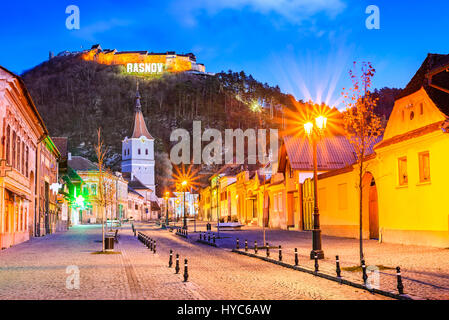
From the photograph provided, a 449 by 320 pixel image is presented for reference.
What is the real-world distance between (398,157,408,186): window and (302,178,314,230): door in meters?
16.7

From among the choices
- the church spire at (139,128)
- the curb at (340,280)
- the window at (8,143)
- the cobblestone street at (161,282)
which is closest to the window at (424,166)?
the curb at (340,280)

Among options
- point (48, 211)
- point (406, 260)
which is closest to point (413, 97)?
point (406, 260)

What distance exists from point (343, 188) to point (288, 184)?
1286 cm

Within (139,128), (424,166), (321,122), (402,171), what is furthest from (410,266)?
(139,128)

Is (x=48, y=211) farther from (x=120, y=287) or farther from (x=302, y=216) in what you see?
(x=120, y=287)

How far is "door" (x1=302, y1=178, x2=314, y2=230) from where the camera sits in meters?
42.3

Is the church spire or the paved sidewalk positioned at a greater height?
the church spire

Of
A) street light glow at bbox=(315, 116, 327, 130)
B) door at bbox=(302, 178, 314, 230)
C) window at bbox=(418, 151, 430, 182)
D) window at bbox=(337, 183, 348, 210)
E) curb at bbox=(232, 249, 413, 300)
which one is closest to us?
curb at bbox=(232, 249, 413, 300)

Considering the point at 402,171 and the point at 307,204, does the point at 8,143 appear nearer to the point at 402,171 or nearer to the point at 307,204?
the point at 402,171

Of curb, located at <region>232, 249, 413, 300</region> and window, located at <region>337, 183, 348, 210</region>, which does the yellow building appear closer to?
window, located at <region>337, 183, 348, 210</region>

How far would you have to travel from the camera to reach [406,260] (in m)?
17.4

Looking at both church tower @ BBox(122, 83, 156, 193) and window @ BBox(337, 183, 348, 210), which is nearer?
window @ BBox(337, 183, 348, 210)

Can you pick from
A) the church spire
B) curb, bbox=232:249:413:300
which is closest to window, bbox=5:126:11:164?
curb, bbox=232:249:413:300

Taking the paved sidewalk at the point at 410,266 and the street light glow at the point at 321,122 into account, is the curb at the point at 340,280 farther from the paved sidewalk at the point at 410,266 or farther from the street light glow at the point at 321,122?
the street light glow at the point at 321,122
